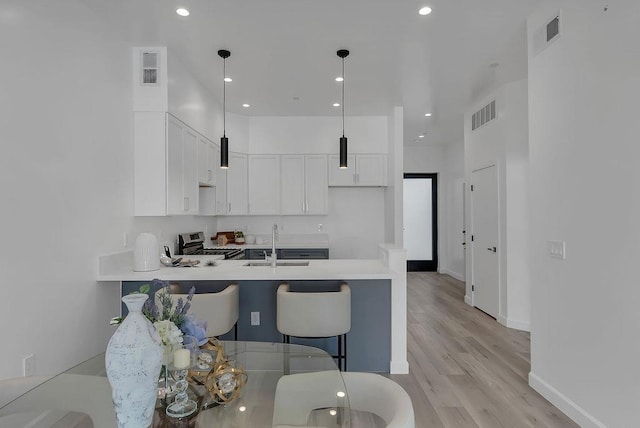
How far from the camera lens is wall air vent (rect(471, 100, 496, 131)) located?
4.36 m

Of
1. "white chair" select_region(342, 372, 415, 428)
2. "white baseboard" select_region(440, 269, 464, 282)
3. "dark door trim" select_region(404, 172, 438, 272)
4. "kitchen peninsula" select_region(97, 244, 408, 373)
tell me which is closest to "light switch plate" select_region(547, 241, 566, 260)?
"kitchen peninsula" select_region(97, 244, 408, 373)

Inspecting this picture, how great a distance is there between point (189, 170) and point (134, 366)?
301 centimetres

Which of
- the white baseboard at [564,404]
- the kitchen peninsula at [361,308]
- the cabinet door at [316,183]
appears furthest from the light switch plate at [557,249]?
the cabinet door at [316,183]

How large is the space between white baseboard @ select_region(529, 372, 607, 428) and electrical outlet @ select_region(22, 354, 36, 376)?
135 inches

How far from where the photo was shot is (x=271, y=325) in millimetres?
2896

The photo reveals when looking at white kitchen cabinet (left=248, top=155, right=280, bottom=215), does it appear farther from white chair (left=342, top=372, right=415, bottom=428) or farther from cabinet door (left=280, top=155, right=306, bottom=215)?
white chair (left=342, top=372, right=415, bottom=428)

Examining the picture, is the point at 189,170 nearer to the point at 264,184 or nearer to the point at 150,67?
the point at 150,67

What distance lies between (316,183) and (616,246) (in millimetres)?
3830

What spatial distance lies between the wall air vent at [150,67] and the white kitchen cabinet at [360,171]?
2784 millimetres

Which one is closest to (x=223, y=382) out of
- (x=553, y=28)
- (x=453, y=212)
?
(x=553, y=28)

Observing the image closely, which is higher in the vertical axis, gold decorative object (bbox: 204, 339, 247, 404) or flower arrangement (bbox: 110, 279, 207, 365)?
flower arrangement (bbox: 110, 279, 207, 365)

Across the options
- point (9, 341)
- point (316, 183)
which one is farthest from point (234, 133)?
point (9, 341)

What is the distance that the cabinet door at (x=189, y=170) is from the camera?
11.4 ft

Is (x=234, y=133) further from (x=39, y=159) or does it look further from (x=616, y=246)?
(x=616, y=246)
